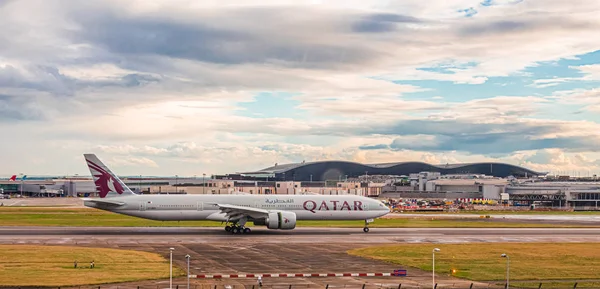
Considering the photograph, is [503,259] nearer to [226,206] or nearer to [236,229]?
[236,229]

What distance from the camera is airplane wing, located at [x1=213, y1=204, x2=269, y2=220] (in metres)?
69.7

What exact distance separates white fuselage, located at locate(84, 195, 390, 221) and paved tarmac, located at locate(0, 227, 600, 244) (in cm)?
182

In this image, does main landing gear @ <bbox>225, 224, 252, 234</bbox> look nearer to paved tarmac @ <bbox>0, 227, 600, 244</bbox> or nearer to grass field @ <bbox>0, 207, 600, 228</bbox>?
paved tarmac @ <bbox>0, 227, 600, 244</bbox>

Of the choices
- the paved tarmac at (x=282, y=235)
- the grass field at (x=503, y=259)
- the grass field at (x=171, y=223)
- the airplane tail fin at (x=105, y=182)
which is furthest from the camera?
the grass field at (x=171, y=223)

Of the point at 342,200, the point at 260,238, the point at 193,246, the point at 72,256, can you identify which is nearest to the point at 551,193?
the point at 342,200

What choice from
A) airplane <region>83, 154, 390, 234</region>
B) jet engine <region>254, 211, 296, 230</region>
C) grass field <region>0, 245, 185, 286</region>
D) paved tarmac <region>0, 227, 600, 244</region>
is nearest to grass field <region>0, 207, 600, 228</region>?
paved tarmac <region>0, 227, 600, 244</region>

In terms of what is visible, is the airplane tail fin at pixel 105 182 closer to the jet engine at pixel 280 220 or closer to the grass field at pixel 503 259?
the jet engine at pixel 280 220

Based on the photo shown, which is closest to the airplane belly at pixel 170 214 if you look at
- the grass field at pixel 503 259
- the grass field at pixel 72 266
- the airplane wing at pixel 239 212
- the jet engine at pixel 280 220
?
the airplane wing at pixel 239 212

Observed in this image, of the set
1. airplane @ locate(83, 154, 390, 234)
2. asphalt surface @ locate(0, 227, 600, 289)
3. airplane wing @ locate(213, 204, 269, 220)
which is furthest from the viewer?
airplane @ locate(83, 154, 390, 234)

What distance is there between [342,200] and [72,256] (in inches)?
1355

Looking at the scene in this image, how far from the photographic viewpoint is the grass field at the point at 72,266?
39375 millimetres

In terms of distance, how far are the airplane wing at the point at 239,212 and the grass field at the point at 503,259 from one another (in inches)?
641

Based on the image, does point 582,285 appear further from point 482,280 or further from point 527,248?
point 527,248

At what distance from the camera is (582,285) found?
133 ft
